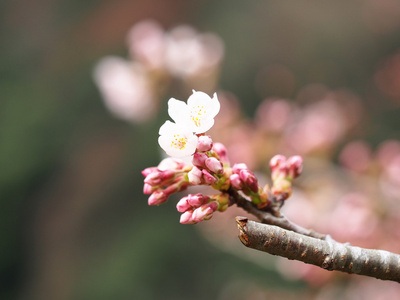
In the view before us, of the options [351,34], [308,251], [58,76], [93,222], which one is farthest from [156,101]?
[58,76]

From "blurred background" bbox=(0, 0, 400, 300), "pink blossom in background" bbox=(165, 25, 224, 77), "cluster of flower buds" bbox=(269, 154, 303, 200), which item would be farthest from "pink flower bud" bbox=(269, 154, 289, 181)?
"pink blossom in background" bbox=(165, 25, 224, 77)

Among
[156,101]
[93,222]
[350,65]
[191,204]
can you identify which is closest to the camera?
[191,204]

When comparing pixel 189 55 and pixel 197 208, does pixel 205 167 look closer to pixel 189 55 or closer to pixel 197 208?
pixel 197 208

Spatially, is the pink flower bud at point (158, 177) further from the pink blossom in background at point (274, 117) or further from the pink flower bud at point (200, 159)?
the pink blossom in background at point (274, 117)

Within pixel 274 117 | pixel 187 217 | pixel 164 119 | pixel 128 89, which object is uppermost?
pixel 164 119

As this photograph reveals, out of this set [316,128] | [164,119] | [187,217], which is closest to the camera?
[187,217]

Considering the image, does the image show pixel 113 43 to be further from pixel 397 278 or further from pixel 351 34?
pixel 397 278

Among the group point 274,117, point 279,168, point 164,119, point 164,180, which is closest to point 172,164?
point 164,180
